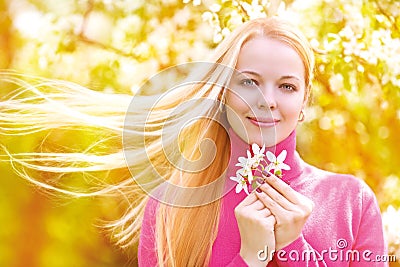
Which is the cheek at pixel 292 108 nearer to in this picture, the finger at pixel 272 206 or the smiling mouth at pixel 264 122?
the smiling mouth at pixel 264 122

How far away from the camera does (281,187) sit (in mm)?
1113

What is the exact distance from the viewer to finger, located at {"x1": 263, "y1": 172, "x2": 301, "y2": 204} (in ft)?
3.65

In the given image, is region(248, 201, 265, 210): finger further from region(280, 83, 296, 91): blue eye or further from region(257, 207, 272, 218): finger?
region(280, 83, 296, 91): blue eye

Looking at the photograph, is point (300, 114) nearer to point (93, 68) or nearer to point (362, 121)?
point (362, 121)

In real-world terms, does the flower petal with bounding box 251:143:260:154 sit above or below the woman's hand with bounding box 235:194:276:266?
above

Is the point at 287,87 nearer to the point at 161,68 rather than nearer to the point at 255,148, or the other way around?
the point at 255,148

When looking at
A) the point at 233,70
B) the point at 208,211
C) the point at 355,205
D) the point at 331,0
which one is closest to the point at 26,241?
the point at 208,211

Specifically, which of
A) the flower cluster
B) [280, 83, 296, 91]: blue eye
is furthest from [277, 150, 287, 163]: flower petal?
[280, 83, 296, 91]: blue eye

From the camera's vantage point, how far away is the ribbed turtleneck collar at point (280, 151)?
1.14m

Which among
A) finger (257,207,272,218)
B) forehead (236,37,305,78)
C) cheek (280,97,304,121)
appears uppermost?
forehead (236,37,305,78)

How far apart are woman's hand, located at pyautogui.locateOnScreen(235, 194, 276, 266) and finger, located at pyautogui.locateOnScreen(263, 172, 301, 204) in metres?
0.03

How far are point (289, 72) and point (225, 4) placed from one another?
193 mm

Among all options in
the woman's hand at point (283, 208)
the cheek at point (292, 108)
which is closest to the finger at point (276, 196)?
the woman's hand at point (283, 208)

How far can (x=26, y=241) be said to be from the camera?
118 cm
